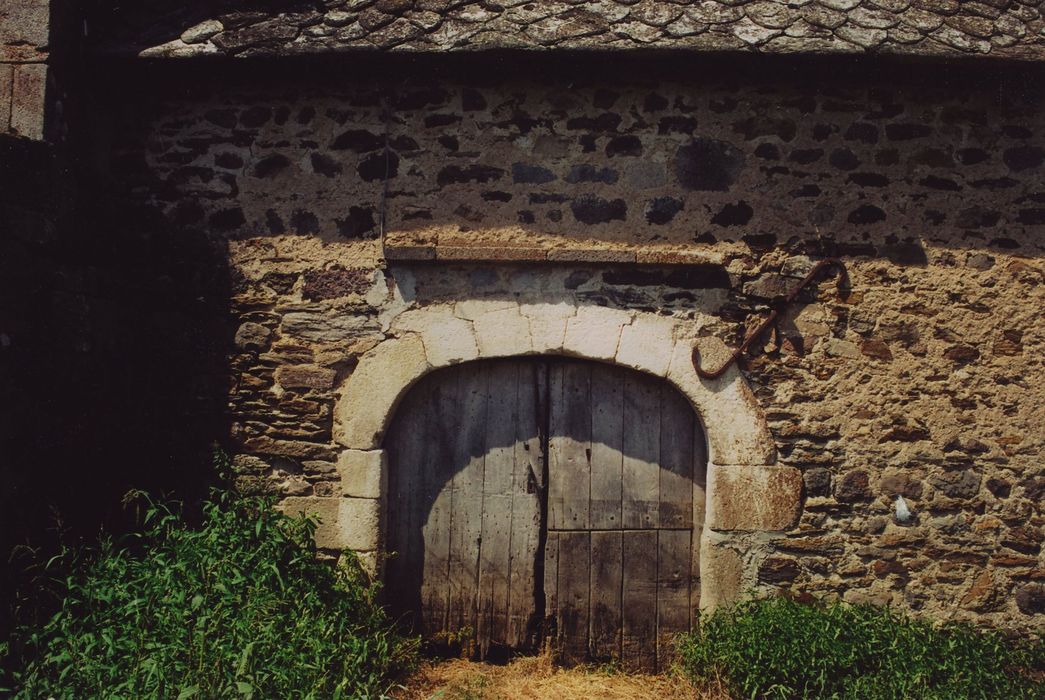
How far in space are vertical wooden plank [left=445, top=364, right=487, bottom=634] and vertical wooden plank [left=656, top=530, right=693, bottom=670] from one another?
1050 millimetres

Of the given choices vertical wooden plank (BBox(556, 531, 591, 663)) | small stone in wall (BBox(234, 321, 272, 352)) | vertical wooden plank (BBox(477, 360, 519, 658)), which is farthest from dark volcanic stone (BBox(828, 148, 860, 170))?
small stone in wall (BBox(234, 321, 272, 352))

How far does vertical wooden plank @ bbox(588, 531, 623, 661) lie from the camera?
415 cm

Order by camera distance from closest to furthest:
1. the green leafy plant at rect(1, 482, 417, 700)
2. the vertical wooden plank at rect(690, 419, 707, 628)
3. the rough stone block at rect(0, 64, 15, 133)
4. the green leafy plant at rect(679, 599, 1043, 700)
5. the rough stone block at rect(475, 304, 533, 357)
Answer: the green leafy plant at rect(1, 482, 417, 700) → the green leafy plant at rect(679, 599, 1043, 700) → the rough stone block at rect(0, 64, 15, 133) → the rough stone block at rect(475, 304, 533, 357) → the vertical wooden plank at rect(690, 419, 707, 628)

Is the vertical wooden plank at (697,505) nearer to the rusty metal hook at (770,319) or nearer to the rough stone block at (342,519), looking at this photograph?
the rusty metal hook at (770,319)

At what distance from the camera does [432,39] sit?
12.9ft

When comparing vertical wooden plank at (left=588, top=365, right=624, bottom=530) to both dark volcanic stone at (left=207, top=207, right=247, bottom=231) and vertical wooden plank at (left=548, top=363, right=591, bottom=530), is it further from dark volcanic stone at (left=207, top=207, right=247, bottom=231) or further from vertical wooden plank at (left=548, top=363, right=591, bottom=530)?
dark volcanic stone at (left=207, top=207, right=247, bottom=231)

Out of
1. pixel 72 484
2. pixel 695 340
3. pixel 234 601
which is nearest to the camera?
pixel 234 601

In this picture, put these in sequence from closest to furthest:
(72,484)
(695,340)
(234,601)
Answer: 1. (234,601)
2. (72,484)
3. (695,340)

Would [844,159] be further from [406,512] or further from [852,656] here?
[406,512]

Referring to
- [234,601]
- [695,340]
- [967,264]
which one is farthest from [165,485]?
[967,264]

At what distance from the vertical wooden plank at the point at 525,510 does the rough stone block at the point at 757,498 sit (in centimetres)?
101

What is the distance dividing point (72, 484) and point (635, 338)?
9.93ft

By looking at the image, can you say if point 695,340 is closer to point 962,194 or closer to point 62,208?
point 962,194

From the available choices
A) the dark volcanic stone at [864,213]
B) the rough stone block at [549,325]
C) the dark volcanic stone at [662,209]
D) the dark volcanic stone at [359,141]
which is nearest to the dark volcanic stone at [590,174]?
the dark volcanic stone at [662,209]
